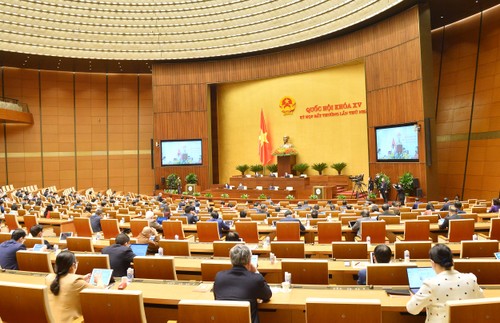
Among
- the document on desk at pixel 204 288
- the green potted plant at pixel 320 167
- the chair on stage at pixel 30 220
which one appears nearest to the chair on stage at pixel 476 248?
the document on desk at pixel 204 288

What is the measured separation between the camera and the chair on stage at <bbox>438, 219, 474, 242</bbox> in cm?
654

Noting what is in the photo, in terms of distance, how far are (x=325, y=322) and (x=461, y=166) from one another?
16.9m

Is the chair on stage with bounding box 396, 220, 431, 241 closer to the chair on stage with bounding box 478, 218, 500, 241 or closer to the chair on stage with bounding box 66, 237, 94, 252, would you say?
the chair on stage with bounding box 478, 218, 500, 241

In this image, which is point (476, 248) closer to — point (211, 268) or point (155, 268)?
point (211, 268)

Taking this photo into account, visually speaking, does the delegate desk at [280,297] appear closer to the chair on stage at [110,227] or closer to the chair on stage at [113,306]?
the chair on stage at [113,306]

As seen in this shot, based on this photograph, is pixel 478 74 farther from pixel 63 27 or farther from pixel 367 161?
pixel 63 27

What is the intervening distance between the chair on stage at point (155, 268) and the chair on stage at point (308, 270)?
116cm

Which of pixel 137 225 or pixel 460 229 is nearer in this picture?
pixel 460 229

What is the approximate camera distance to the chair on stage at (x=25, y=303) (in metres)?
3.03

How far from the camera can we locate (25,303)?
3.09m

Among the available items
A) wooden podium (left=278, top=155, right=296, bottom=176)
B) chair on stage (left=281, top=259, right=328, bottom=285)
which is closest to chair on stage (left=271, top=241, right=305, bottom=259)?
chair on stage (left=281, top=259, right=328, bottom=285)

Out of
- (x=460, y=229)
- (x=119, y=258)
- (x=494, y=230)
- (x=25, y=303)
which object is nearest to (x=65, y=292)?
(x=25, y=303)

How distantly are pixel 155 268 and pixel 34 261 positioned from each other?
1.68 meters

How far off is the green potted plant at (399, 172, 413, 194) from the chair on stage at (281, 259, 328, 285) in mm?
12488
